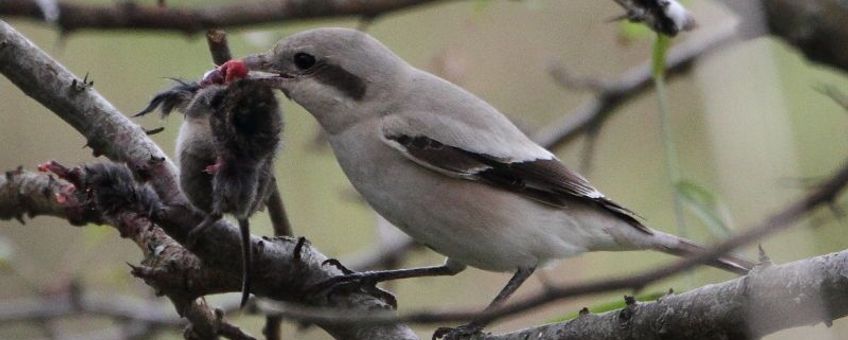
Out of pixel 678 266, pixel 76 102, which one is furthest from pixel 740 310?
pixel 76 102

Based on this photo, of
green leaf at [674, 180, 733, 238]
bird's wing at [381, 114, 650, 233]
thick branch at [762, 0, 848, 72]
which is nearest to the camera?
thick branch at [762, 0, 848, 72]

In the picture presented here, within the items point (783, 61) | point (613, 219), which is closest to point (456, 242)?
point (613, 219)

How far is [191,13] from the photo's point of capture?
3.17 meters

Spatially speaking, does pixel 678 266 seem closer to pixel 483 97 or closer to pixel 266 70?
pixel 266 70

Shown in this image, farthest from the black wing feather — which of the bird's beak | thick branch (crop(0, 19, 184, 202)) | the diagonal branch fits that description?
the diagonal branch

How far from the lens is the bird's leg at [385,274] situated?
109 inches

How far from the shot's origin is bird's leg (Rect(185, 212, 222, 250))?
2.39 m

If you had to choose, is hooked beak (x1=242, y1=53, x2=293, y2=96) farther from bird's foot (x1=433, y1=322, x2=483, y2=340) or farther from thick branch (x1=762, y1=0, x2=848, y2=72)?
thick branch (x1=762, y1=0, x2=848, y2=72)

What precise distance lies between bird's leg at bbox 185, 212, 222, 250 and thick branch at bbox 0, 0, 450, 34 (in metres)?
0.84

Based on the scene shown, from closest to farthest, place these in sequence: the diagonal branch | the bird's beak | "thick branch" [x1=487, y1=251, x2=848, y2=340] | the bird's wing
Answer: the diagonal branch, "thick branch" [x1=487, y1=251, x2=848, y2=340], the bird's beak, the bird's wing

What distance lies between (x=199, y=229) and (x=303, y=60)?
1.00 m

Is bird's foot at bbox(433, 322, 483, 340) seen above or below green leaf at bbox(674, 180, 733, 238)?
below

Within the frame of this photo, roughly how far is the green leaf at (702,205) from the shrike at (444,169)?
406 mm

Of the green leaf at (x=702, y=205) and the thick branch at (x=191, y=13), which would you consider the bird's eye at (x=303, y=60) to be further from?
the green leaf at (x=702, y=205)
